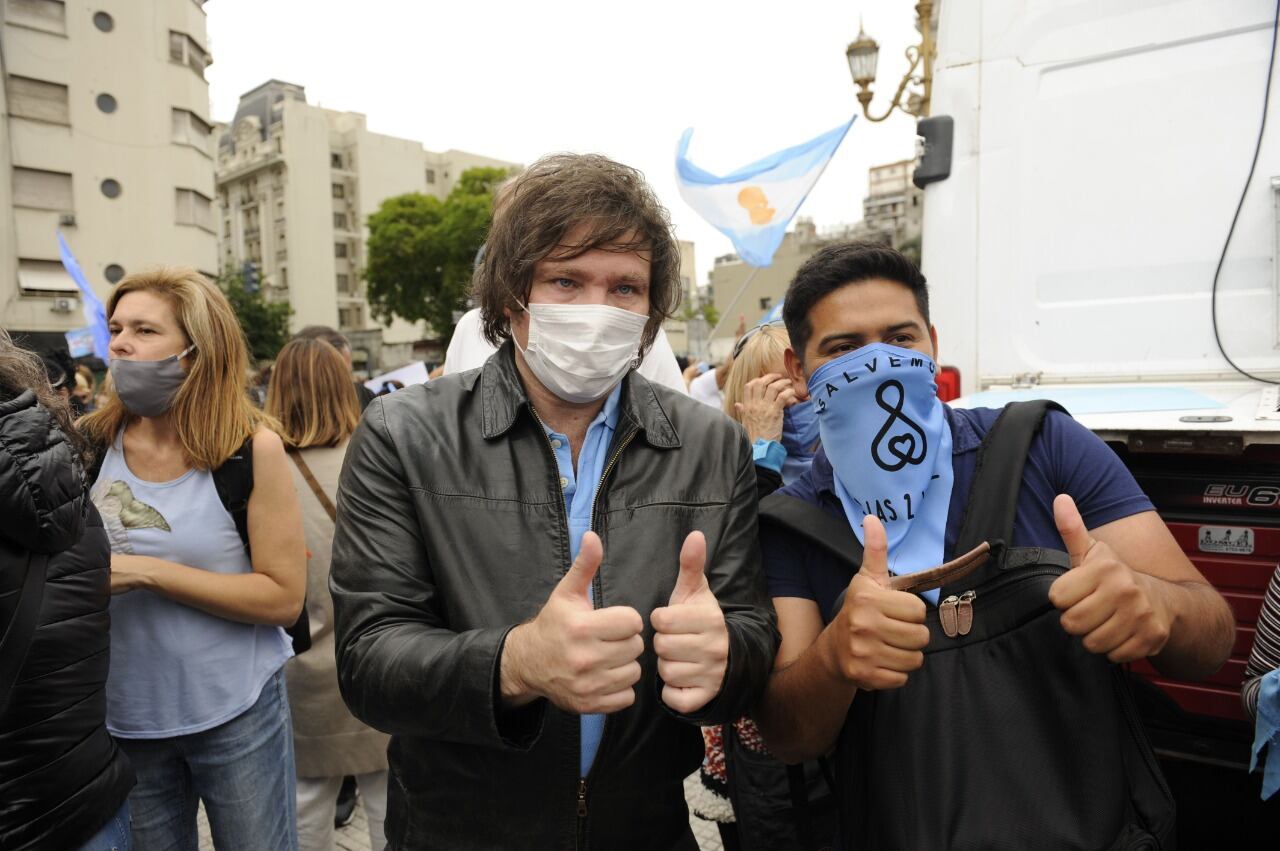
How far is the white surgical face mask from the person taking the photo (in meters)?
1.67

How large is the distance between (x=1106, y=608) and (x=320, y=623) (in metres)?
2.75

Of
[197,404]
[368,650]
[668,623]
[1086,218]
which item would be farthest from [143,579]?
[1086,218]

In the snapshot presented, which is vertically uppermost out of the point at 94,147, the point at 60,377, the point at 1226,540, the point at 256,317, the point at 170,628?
the point at 94,147

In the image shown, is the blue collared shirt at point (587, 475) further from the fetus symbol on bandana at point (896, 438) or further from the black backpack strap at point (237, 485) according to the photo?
the black backpack strap at point (237, 485)

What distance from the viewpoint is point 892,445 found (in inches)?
66.2

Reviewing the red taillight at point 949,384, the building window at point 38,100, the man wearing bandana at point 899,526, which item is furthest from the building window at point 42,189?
the man wearing bandana at point 899,526

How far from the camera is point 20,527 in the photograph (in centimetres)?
154

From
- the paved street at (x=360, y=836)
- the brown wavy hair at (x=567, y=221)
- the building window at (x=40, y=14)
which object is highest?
the building window at (x=40, y=14)

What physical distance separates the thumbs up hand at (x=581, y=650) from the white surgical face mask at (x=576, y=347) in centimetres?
51

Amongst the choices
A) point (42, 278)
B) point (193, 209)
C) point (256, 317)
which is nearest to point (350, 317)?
point (256, 317)

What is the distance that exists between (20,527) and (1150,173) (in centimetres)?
359

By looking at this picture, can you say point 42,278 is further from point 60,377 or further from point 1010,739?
point 1010,739

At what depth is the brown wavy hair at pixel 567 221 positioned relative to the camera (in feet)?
5.36

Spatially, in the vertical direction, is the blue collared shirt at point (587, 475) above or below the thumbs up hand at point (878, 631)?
above
